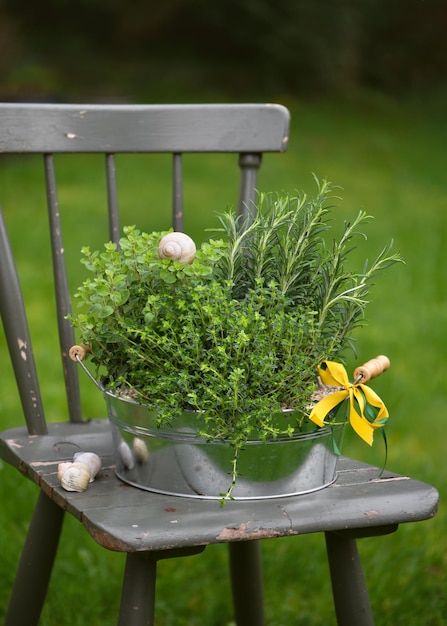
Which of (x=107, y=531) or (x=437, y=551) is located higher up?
(x=107, y=531)

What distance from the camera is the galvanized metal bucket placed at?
1.06m

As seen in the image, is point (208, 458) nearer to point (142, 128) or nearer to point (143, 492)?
point (143, 492)

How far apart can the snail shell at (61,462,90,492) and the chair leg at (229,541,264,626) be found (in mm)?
542

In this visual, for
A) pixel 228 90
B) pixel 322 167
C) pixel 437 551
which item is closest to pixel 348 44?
pixel 228 90

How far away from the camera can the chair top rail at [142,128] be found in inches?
57.2

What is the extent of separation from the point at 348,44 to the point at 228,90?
114 cm

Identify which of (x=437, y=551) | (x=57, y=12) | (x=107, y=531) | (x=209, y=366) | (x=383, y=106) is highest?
(x=209, y=366)

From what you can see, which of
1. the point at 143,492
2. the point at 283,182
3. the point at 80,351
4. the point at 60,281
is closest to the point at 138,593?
the point at 143,492

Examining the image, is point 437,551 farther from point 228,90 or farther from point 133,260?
point 228,90

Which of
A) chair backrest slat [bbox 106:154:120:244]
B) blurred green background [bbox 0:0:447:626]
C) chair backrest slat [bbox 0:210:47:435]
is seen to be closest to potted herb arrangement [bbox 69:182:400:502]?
chair backrest slat [bbox 0:210:47:435]

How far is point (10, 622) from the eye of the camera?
141 cm

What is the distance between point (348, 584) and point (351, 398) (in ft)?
1.01

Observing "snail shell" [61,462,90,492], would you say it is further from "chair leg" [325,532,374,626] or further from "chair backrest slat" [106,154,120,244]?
"chair backrest slat" [106,154,120,244]

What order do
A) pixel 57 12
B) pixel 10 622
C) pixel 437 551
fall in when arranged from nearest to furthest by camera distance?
1. pixel 10 622
2. pixel 437 551
3. pixel 57 12
